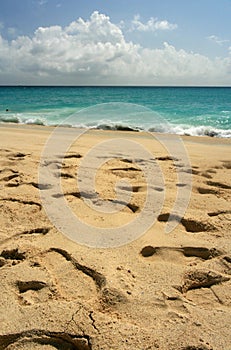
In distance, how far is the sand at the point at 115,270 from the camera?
1540mm

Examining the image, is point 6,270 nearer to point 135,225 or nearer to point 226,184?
point 135,225

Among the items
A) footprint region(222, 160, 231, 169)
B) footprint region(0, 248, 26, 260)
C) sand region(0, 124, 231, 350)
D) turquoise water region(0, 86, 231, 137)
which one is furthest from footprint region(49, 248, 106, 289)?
turquoise water region(0, 86, 231, 137)

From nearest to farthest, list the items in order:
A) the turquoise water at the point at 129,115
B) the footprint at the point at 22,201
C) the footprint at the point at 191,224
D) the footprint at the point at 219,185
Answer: the footprint at the point at 191,224 → the footprint at the point at 22,201 → the footprint at the point at 219,185 → the turquoise water at the point at 129,115

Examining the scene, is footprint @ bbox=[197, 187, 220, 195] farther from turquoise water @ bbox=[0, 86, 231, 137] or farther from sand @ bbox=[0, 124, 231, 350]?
turquoise water @ bbox=[0, 86, 231, 137]

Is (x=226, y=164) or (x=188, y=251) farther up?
(x=226, y=164)

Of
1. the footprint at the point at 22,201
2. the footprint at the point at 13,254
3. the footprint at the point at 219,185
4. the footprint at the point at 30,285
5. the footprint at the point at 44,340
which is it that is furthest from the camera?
the footprint at the point at 219,185

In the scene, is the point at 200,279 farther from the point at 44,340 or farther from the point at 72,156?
the point at 72,156

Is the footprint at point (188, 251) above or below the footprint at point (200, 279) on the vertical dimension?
above

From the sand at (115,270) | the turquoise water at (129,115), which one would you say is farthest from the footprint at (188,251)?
the turquoise water at (129,115)

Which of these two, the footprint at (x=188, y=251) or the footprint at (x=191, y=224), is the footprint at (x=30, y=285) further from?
the footprint at (x=191, y=224)

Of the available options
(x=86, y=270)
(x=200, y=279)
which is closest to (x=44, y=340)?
(x=86, y=270)

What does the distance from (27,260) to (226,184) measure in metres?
2.31

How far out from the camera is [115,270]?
2006mm

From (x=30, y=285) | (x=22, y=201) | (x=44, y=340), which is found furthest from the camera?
(x=22, y=201)
